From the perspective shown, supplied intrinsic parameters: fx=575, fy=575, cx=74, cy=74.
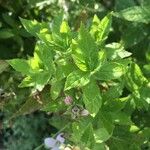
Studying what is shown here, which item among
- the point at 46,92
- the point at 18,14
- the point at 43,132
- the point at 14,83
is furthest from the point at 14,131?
the point at 46,92

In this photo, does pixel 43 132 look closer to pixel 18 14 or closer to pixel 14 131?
pixel 14 131

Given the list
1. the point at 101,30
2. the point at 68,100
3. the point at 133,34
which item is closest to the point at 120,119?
the point at 68,100

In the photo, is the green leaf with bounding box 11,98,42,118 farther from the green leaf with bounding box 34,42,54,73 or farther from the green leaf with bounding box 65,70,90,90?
the green leaf with bounding box 65,70,90,90

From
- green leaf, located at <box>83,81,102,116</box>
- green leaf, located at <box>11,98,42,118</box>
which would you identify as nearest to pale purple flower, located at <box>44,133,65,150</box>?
green leaf, located at <box>11,98,42,118</box>

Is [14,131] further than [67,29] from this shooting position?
Yes

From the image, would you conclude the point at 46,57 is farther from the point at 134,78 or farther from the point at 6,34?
the point at 6,34

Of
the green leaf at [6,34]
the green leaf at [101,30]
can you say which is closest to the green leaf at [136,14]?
the green leaf at [101,30]

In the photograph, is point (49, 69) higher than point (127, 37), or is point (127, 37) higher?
point (49, 69)
